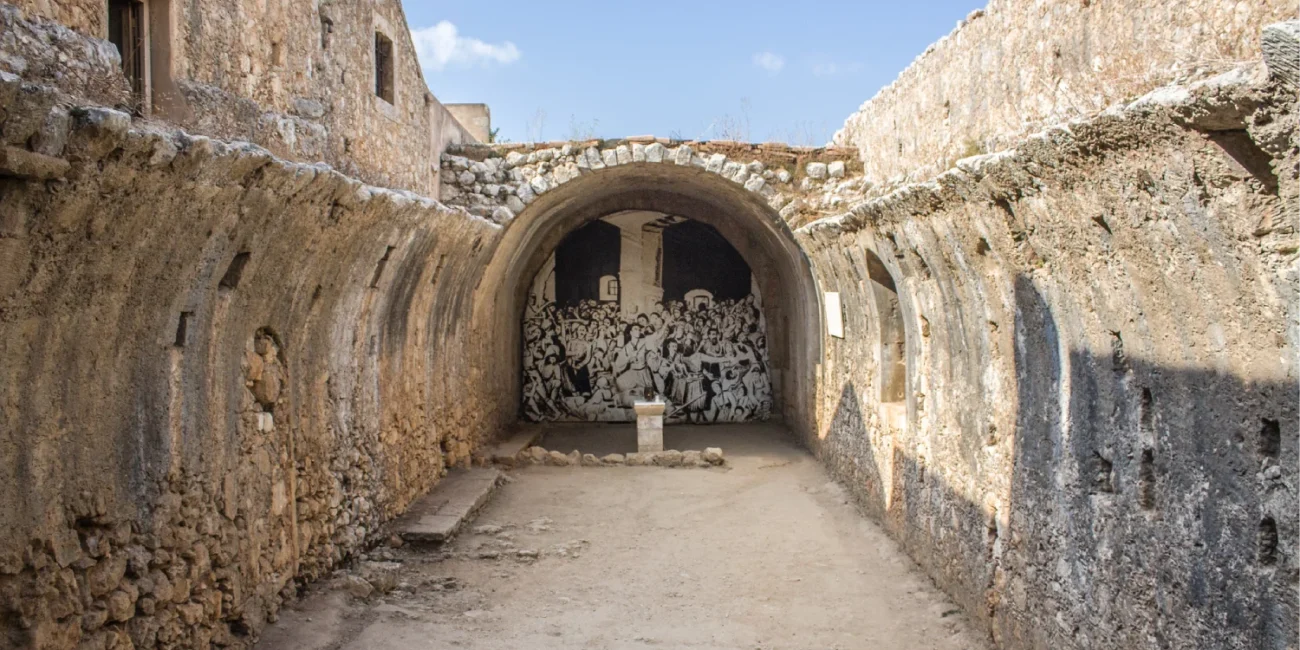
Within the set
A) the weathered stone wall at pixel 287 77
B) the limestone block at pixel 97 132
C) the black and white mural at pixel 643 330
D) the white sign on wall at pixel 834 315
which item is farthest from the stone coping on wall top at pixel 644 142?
the limestone block at pixel 97 132

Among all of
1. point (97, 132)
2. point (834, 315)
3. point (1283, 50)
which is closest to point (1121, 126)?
point (1283, 50)

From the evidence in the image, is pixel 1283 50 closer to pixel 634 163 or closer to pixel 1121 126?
pixel 1121 126

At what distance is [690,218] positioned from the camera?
685 inches

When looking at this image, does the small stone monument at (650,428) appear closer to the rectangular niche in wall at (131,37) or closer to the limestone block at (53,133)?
the rectangular niche in wall at (131,37)

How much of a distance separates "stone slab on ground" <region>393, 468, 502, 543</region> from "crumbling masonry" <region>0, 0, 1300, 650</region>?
27cm

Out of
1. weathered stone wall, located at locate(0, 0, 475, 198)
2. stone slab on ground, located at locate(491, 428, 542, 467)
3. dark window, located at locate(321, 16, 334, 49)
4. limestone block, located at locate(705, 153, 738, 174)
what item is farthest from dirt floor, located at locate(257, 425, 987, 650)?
dark window, located at locate(321, 16, 334, 49)

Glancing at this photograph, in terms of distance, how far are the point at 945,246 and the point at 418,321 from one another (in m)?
5.53

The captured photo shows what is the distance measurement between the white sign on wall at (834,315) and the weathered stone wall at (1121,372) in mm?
3551

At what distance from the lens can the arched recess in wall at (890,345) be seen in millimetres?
10047

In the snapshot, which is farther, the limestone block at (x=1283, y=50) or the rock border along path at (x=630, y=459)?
the rock border along path at (x=630, y=459)

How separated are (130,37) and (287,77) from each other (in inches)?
67.3

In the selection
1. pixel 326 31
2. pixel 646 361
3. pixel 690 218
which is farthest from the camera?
pixel 646 361

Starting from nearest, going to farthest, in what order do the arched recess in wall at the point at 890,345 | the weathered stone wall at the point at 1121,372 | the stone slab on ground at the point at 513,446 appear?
1. the weathered stone wall at the point at 1121,372
2. the arched recess in wall at the point at 890,345
3. the stone slab on ground at the point at 513,446

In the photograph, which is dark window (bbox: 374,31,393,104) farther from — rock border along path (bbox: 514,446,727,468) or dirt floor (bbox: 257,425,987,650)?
rock border along path (bbox: 514,446,727,468)
